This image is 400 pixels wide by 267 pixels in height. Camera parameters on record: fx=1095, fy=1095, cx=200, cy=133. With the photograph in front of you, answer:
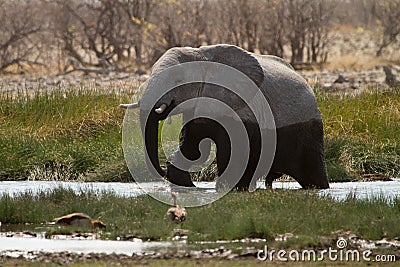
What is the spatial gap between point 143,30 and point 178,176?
73.4 ft

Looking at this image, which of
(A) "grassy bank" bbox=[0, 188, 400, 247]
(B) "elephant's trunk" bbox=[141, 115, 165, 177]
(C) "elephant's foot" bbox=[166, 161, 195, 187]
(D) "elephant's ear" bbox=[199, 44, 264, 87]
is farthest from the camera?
(C) "elephant's foot" bbox=[166, 161, 195, 187]

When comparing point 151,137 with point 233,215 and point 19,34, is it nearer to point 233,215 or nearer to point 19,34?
point 233,215

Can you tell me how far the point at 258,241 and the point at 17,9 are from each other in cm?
2951

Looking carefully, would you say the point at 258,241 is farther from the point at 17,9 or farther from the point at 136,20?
the point at 17,9

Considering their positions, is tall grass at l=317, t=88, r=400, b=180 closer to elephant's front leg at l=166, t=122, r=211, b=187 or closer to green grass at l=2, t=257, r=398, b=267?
elephant's front leg at l=166, t=122, r=211, b=187

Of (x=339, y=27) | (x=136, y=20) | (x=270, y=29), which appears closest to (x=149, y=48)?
(x=136, y=20)

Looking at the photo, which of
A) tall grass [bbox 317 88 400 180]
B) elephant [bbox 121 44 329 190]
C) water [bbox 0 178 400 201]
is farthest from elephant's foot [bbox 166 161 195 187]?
tall grass [bbox 317 88 400 180]

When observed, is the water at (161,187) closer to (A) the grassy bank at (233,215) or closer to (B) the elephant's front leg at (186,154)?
(B) the elephant's front leg at (186,154)

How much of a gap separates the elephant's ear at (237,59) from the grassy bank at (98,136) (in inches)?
127

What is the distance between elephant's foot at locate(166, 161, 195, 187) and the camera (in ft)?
46.0

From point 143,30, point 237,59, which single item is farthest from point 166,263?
point 143,30

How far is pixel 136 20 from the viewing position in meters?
35.8

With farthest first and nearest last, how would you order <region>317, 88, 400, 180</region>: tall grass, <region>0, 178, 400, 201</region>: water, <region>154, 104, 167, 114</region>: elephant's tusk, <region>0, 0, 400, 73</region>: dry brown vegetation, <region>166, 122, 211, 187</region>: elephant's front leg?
1. <region>0, 0, 400, 73</region>: dry brown vegetation
2. <region>317, 88, 400, 180</region>: tall grass
3. <region>166, 122, 211, 187</region>: elephant's front leg
4. <region>0, 178, 400, 201</region>: water
5. <region>154, 104, 167, 114</region>: elephant's tusk

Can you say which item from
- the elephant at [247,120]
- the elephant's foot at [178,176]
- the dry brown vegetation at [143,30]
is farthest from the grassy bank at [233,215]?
the dry brown vegetation at [143,30]
